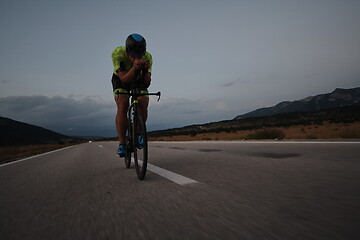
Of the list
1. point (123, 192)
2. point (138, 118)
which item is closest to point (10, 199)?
point (123, 192)

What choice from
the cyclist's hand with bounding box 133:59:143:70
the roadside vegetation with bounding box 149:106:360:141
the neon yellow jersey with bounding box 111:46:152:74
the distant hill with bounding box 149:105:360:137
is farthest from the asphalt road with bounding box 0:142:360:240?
the distant hill with bounding box 149:105:360:137

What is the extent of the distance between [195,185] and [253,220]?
1151mm

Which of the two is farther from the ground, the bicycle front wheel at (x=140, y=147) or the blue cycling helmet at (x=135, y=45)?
the blue cycling helmet at (x=135, y=45)

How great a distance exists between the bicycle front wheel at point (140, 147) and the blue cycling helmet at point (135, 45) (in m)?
1.00

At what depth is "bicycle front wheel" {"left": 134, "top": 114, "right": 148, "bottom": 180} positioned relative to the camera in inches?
123

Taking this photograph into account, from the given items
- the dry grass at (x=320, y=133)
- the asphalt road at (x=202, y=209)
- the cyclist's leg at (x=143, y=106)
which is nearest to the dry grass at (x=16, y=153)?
the cyclist's leg at (x=143, y=106)

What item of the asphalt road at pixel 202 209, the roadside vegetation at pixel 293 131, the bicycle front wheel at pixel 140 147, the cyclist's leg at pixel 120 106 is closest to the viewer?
the asphalt road at pixel 202 209

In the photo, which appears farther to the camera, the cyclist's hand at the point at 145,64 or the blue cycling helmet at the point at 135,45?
the blue cycling helmet at the point at 135,45

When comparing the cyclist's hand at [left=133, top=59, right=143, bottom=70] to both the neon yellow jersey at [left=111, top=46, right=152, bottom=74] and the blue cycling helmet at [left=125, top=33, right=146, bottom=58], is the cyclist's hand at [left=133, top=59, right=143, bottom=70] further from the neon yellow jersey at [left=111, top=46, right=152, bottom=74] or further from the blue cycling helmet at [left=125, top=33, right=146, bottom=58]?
the neon yellow jersey at [left=111, top=46, right=152, bottom=74]

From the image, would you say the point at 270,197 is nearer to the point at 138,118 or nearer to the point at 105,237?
the point at 105,237

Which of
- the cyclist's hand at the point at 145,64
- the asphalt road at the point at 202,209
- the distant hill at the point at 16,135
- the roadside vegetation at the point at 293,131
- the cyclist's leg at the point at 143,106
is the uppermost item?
the distant hill at the point at 16,135

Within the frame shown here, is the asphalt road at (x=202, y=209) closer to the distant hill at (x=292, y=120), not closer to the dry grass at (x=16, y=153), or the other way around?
Result: the dry grass at (x=16, y=153)

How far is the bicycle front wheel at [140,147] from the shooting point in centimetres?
313

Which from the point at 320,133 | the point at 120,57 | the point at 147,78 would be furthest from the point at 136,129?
the point at 320,133
